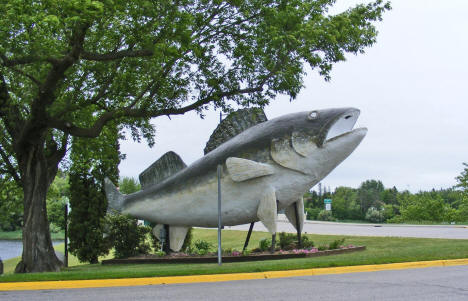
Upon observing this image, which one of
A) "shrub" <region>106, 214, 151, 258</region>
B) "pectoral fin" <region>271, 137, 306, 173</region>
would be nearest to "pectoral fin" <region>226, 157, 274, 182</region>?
"pectoral fin" <region>271, 137, 306, 173</region>

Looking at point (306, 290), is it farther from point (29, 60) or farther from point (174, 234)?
point (174, 234)

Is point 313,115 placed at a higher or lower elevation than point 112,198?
higher

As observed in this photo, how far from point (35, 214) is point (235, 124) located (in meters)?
6.70

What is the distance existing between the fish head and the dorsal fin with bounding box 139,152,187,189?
3.75m

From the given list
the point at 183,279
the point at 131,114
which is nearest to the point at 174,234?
the point at 131,114

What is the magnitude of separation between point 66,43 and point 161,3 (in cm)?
396

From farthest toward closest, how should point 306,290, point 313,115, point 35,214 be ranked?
1. point 35,214
2. point 313,115
3. point 306,290

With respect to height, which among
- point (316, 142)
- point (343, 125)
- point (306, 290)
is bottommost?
point (306, 290)

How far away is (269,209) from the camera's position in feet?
48.2

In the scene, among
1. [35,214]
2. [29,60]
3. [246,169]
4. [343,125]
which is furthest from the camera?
[35,214]

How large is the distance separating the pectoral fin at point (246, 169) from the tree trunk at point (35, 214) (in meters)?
5.89

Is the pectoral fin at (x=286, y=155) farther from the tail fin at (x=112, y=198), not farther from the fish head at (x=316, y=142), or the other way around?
the tail fin at (x=112, y=198)

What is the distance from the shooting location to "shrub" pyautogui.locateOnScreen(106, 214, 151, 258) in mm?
17125

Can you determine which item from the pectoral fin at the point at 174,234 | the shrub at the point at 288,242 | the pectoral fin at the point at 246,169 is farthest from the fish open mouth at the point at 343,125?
the pectoral fin at the point at 174,234
